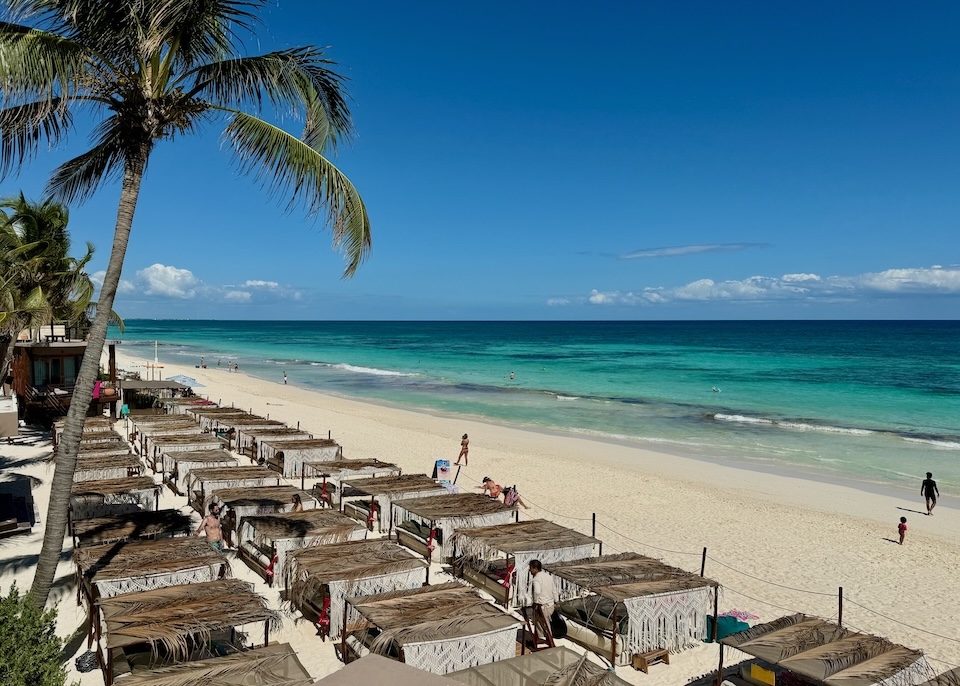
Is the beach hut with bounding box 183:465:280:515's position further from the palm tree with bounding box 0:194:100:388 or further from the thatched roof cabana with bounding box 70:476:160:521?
the palm tree with bounding box 0:194:100:388

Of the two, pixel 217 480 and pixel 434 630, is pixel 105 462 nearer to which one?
pixel 217 480

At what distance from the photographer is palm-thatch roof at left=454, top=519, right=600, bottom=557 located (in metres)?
11.7

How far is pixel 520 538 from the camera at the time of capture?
12.1m

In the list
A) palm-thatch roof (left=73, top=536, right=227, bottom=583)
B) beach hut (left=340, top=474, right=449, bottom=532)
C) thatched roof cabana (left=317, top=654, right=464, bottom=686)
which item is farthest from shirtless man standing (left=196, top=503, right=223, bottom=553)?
thatched roof cabana (left=317, top=654, right=464, bottom=686)

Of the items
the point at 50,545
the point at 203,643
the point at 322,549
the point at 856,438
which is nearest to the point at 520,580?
the point at 322,549

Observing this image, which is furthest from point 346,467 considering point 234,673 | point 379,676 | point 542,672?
point 379,676

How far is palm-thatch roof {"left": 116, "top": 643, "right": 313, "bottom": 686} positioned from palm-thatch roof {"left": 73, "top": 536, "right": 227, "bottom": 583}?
8.84ft

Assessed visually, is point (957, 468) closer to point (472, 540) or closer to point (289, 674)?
point (472, 540)

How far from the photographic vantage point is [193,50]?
7.80m

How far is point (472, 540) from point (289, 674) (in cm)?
539

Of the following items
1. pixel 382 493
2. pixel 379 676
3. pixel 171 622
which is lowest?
pixel 382 493

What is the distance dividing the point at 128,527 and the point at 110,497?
8.22 ft

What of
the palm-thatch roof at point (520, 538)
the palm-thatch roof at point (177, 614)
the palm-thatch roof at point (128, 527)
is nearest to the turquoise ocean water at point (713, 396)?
the palm-thatch roof at point (520, 538)

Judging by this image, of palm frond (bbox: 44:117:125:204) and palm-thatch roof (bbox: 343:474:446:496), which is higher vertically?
palm frond (bbox: 44:117:125:204)
